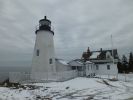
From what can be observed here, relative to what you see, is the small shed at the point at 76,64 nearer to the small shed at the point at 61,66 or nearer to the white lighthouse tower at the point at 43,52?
the small shed at the point at 61,66

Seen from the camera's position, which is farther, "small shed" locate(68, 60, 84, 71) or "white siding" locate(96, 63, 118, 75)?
"white siding" locate(96, 63, 118, 75)

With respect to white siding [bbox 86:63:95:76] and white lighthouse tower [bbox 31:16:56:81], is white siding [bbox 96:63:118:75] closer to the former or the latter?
white siding [bbox 86:63:95:76]

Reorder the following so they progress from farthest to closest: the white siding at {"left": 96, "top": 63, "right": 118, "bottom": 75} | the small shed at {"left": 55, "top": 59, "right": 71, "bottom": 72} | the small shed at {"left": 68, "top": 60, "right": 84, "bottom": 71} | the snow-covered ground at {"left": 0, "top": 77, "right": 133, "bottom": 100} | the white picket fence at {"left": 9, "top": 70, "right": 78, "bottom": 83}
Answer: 1. the white siding at {"left": 96, "top": 63, "right": 118, "bottom": 75}
2. the small shed at {"left": 68, "top": 60, "right": 84, "bottom": 71}
3. the small shed at {"left": 55, "top": 59, "right": 71, "bottom": 72}
4. the white picket fence at {"left": 9, "top": 70, "right": 78, "bottom": 83}
5. the snow-covered ground at {"left": 0, "top": 77, "right": 133, "bottom": 100}

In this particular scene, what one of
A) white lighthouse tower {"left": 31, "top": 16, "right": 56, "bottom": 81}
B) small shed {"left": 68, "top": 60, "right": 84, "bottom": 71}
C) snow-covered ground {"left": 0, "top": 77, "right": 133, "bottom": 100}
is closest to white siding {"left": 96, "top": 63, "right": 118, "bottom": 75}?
small shed {"left": 68, "top": 60, "right": 84, "bottom": 71}

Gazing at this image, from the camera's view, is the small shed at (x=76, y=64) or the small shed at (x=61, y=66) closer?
the small shed at (x=61, y=66)

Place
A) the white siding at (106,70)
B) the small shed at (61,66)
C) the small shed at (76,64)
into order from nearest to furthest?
the small shed at (61,66), the small shed at (76,64), the white siding at (106,70)

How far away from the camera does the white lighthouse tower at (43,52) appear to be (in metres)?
20.0

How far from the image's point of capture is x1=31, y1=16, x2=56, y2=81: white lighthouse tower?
20031mm

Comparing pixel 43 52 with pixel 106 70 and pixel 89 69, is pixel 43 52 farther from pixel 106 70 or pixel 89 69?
pixel 106 70

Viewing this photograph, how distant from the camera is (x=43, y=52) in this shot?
2039cm

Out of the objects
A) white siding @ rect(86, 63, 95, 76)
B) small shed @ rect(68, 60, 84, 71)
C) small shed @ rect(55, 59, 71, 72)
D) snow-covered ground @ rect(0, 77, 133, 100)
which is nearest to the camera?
→ snow-covered ground @ rect(0, 77, 133, 100)

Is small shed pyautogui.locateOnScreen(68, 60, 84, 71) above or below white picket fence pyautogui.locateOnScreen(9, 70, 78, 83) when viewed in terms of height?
above

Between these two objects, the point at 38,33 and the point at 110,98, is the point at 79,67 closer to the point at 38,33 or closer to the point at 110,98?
the point at 38,33

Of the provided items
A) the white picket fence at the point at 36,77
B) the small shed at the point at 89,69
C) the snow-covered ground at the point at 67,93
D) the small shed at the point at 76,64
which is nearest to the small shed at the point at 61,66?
the small shed at the point at 76,64
